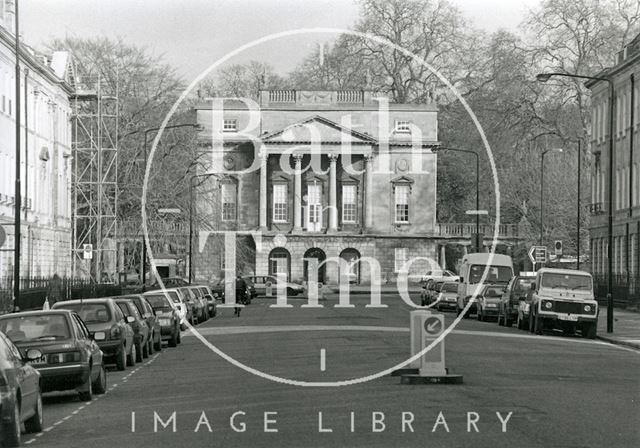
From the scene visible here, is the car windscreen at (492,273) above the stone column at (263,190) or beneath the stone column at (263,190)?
beneath

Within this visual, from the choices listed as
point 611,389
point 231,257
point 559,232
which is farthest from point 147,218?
point 611,389

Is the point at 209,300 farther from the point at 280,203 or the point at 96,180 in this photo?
the point at 280,203

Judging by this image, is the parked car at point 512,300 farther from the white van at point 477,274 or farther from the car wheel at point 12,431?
the car wheel at point 12,431

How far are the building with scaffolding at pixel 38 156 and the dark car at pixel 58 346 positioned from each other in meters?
38.1

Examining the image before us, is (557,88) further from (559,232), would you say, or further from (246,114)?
(246,114)

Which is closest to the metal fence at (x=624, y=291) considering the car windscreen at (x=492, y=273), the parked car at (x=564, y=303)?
the car windscreen at (x=492, y=273)

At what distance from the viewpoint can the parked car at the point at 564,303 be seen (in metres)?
A: 40.6

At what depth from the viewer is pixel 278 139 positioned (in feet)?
354

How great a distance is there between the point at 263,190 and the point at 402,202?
12.0 metres

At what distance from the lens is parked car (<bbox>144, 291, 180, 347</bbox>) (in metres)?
35.1

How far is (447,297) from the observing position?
63312 millimetres

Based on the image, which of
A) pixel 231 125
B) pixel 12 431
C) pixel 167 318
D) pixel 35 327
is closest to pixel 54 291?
pixel 167 318

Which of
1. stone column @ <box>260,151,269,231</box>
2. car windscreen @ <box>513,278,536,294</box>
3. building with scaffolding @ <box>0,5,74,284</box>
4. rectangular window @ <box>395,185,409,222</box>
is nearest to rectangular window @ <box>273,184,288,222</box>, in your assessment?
stone column @ <box>260,151,269,231</box>

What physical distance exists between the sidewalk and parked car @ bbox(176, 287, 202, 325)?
14.4m
